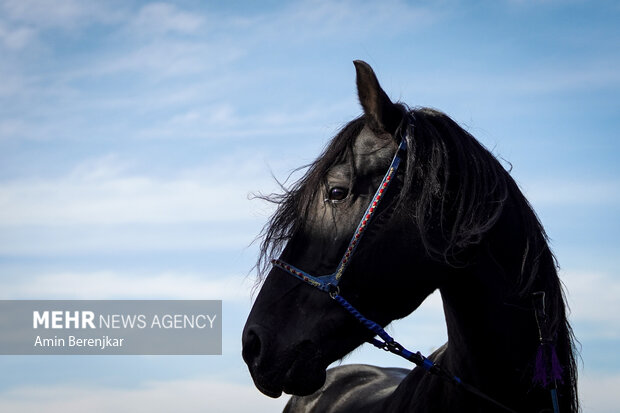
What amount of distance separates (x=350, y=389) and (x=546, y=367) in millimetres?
2715

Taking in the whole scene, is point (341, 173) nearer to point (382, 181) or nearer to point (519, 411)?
point (382, 181)

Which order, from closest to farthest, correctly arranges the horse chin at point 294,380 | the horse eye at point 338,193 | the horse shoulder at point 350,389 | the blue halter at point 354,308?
the horse chin at point 294,380, the blue halter at point 354,308, the horse eye at point 338,193, the horse shoulder at point 350,389

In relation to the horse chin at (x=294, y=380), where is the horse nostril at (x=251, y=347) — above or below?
above

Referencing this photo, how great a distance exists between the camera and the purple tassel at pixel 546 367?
121 inches

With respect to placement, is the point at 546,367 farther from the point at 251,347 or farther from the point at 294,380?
the point at 251,347

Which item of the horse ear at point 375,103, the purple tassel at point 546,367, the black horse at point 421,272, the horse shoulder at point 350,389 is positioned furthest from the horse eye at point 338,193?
the horse shoulder at point 350,389

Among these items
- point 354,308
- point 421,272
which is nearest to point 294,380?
point 354,308

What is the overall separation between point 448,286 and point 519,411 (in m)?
0.59

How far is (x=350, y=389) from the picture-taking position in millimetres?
5617

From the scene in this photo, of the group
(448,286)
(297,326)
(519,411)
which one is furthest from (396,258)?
(519,411)

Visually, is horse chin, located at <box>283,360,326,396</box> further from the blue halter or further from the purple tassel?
the purple tassel

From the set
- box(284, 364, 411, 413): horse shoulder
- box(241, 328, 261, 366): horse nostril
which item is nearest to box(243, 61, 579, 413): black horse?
box(241, 328, 261, 366): horse nostril

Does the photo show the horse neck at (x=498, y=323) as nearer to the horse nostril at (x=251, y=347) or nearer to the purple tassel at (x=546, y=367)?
the purple tassel at (x=546, y=367)

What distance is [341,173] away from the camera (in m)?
3.32
